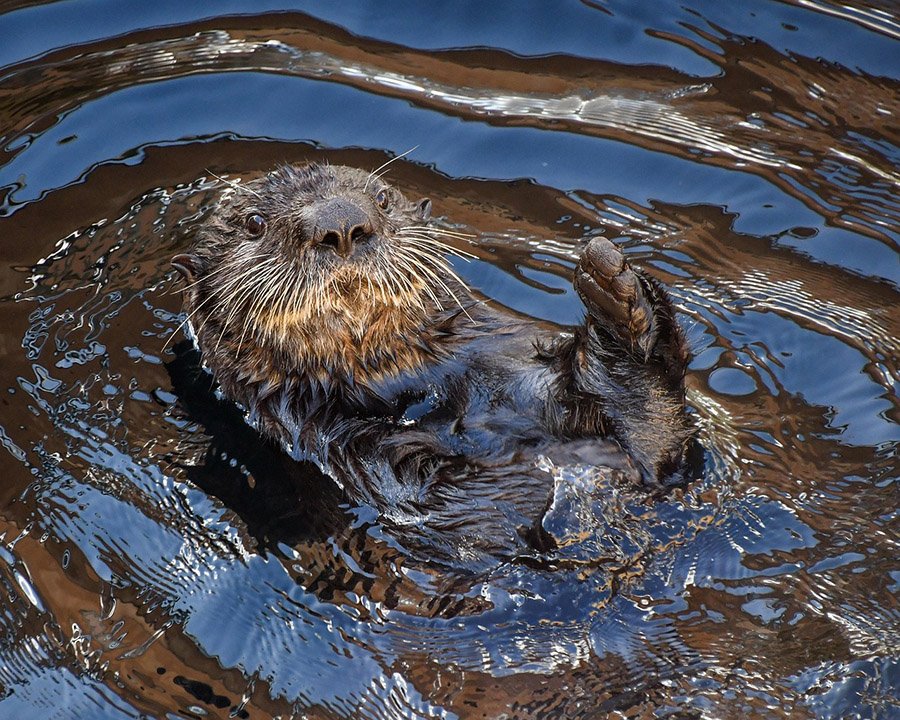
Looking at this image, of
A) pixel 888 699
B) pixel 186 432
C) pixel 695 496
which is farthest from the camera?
pixel 186 432

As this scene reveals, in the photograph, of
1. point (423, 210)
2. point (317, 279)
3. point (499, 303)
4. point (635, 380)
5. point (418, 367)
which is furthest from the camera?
point (499, 303)

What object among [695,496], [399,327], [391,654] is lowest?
[391,654]

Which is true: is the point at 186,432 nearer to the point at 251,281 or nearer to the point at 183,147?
the point at 251,281

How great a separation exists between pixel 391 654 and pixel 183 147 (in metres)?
3.78

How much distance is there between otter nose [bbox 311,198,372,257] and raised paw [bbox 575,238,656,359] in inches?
33.4

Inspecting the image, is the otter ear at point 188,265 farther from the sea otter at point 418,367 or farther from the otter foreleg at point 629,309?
the otter foreleg at point 629,309

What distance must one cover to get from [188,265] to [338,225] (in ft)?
3.42

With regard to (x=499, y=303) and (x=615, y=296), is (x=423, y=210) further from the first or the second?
(x=615, y=296)

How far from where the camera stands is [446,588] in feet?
13.2

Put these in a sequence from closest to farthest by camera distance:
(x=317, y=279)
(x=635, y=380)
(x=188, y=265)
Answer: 1. (x=635, y=380)
2. (x=317, y=279)
3. (x=188, y=265)

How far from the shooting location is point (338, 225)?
407cm

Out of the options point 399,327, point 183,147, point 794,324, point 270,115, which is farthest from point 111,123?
point 794,324

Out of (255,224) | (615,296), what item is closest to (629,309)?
(615,296)

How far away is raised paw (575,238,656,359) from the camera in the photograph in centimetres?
375
